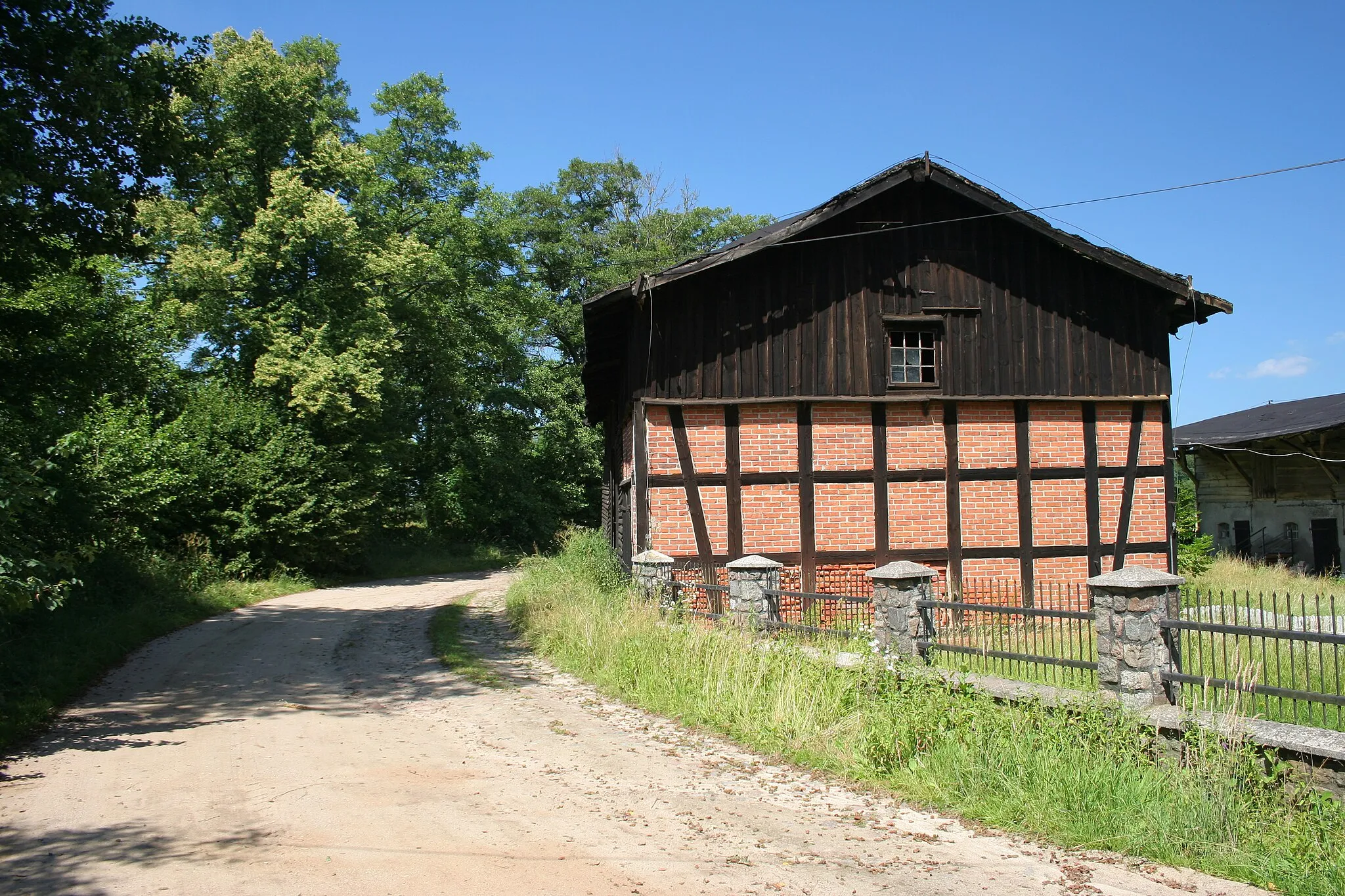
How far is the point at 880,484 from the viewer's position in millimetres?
14461

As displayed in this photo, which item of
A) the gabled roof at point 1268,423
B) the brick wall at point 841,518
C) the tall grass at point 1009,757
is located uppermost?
the gabled roof at point 1268,423

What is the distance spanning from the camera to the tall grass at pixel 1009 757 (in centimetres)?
532

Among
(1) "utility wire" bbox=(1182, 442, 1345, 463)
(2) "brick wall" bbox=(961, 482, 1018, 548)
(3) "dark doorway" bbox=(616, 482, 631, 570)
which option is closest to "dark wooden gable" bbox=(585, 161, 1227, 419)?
(2) "brick wall" bbox=(961, 482, 1018, 548)

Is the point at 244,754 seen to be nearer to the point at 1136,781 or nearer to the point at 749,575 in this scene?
the point at 749,575

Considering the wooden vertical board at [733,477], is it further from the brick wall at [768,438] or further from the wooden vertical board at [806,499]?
the wooden vertical board at [806,499]

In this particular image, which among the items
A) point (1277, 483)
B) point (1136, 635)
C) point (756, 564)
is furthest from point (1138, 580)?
point (1277, 483)

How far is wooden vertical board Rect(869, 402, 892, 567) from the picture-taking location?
14391 mm

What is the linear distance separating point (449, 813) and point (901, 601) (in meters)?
4.55

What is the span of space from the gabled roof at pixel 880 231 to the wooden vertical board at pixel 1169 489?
1896 millimetres

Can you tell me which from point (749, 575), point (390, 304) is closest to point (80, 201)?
point (749, 575)

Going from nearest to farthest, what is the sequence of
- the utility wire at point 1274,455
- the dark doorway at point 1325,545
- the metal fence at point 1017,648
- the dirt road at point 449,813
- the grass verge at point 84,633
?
the dirt road at point 449,813 < the metal fence at point 1017,648 < the grass verge at point 84,633 < the utility wire at point 1274,455 < the dark doorway at point 1325,545

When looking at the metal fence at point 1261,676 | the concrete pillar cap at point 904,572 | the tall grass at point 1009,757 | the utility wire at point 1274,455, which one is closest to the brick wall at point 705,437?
the tall grass at point 1009,757

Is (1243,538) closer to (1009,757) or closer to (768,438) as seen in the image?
(768,438)

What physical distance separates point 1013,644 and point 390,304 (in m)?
23.3
